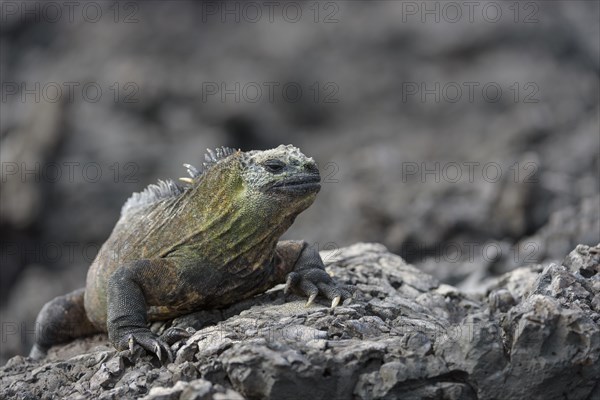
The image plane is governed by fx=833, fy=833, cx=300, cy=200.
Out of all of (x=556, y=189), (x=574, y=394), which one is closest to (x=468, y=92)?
(x=556, y=189)

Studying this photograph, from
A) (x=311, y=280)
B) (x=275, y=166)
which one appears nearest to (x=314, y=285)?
(x=311, y=280)

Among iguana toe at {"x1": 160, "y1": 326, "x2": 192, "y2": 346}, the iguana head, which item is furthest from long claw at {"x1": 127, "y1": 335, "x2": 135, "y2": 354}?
the iguana head

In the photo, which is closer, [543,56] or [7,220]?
[7,220]

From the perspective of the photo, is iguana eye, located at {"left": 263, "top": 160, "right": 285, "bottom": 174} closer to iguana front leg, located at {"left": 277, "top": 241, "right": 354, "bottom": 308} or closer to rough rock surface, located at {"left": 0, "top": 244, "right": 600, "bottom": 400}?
iguana front leg, located at {"left": 277, "top": 241, "right": 354, "bottom": 308}

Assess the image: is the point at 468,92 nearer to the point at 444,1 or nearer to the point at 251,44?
the point at 444,1

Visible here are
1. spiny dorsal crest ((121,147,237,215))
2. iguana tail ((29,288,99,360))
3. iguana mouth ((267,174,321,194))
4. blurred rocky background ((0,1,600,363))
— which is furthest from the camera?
blurred rocky background ((0,1,600,363))
